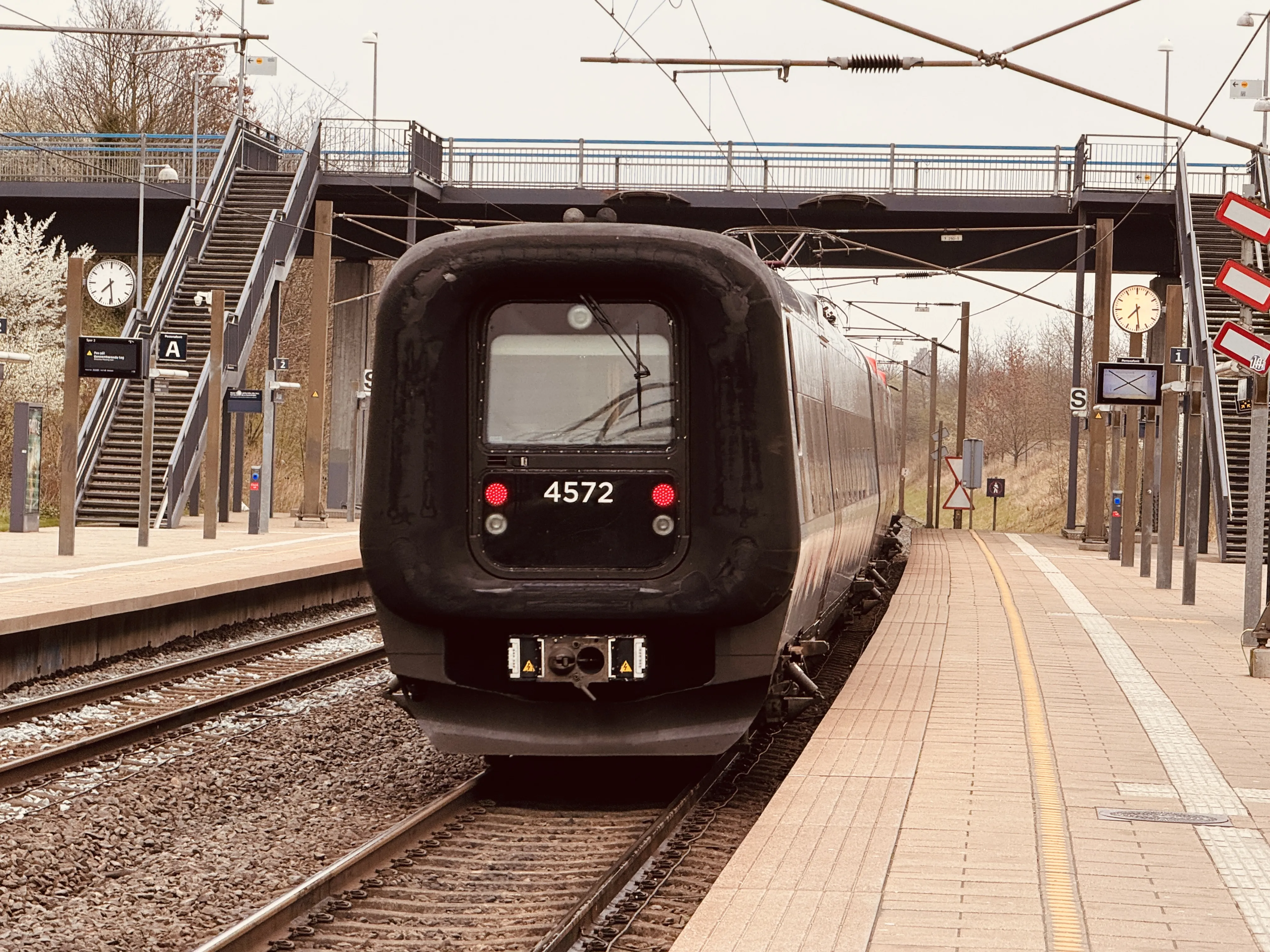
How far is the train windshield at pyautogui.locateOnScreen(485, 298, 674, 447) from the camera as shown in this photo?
8547 millimetres

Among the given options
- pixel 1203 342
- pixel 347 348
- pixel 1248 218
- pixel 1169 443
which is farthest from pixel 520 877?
pixel 347 348

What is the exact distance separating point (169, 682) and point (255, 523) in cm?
1358

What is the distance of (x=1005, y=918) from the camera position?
566 centimetres

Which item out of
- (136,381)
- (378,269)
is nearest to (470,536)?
(136,381)

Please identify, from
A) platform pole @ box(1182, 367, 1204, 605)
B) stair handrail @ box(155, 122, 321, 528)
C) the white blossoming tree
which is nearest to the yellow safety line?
platform pole @ box(1182, 367, 1204, 605)

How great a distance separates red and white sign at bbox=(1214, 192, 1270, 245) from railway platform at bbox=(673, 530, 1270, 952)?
3371 millimetres

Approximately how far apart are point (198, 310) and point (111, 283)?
8.48 feet

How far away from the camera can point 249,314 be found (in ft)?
104

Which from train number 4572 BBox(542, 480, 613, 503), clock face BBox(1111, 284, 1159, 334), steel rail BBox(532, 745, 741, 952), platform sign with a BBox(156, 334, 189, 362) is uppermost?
clock face BBox(1111, 284, 1159, 334)

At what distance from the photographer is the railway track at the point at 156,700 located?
10555mm

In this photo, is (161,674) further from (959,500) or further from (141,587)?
(959,500)

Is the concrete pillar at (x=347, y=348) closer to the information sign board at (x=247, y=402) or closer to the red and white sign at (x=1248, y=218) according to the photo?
the information sign board at (x=247, y=402)

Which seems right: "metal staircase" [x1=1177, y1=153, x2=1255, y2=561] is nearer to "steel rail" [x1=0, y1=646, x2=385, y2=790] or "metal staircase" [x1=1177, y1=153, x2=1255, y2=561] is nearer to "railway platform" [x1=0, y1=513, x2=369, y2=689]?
"railway platform" [x1=0, y1=513, x2=369, y2=689]

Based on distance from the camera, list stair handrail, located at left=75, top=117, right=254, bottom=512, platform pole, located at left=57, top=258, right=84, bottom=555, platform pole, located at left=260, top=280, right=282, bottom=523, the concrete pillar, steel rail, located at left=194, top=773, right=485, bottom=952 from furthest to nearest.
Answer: the concrete pillar
stair handrail, located at left=75, top=117, right=254, bottom=512
platform pole, located at left=260, top=280, right=282, bottom=523
platform pole, located at left=57, top=258, right=84, bottom=555
steel rail, located at left=194, top=773, right=485, bottom=952
